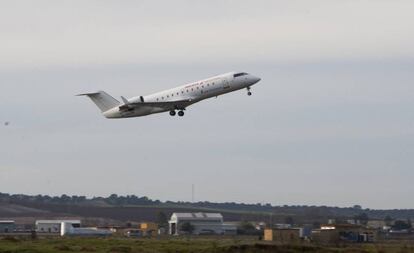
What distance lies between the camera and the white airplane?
127 m

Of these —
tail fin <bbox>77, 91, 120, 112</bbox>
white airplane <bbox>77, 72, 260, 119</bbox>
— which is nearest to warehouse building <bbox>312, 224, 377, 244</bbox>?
white airplane <bbox>77, 72, 260, 119</bbox>

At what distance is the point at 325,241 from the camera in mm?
120875

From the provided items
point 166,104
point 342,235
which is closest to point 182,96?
point 166,104

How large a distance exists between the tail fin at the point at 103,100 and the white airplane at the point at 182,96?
5.05m

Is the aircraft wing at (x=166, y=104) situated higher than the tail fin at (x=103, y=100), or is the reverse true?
the tail fin at (x=103, y=100)

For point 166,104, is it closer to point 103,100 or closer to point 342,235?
point 103,100

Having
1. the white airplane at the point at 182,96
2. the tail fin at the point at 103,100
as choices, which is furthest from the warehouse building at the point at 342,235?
the tail fin at the point at 103,100

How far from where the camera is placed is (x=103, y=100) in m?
142

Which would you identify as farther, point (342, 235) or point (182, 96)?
point (342, 235)

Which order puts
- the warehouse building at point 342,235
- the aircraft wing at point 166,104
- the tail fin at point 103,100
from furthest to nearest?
the tail fin at point 103,100 → the aircraft wing at point 166,104 → the warehouse building at point 342,235

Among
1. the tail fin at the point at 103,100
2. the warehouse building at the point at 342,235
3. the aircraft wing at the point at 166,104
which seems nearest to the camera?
the warehouse building at the point at 342,235

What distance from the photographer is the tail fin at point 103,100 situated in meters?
140

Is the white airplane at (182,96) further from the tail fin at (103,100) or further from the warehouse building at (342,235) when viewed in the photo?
the warehouse building at (342,235)

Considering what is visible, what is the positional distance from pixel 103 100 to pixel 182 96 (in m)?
17.4
